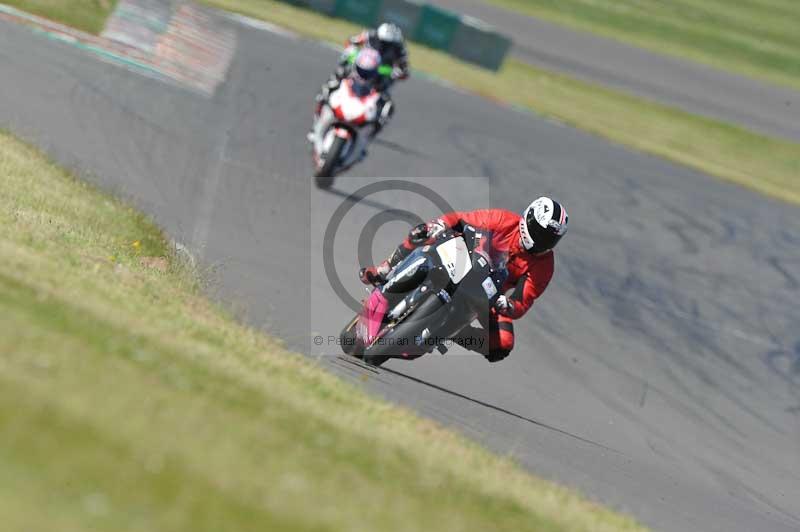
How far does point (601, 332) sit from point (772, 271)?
607 centimetres

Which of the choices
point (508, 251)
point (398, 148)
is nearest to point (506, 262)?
point (508, 251)

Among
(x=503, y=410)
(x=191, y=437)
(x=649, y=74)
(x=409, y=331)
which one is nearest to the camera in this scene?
(x=191, y=437)

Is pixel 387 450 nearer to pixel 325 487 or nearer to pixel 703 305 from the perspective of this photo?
pixel 325 487

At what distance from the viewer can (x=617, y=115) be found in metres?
28.9

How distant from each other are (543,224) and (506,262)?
66 centimetres

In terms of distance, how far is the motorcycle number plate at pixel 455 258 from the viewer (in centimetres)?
900

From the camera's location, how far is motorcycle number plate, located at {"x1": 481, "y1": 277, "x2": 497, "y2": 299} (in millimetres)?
9125

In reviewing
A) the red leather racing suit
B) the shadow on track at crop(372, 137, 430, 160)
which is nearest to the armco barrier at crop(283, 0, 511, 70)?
the shadow on track at crop(372, 137, 430, 160)

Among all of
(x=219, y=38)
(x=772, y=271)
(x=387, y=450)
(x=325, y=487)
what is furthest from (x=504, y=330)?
(x=219, y=38)

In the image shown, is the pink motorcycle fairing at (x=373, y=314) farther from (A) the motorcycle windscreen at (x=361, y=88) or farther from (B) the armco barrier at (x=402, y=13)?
(B) the armco barrier at (x=402, y=13)

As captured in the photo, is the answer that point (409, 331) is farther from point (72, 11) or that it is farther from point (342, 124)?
point (72, 11)

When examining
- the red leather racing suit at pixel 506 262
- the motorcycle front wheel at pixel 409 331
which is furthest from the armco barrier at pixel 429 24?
the motorcycle front wheel at pixel 409 331

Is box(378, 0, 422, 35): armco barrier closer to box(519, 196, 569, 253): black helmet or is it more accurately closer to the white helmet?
the white helmet

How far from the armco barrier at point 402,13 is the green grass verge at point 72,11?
10683 millimetres
